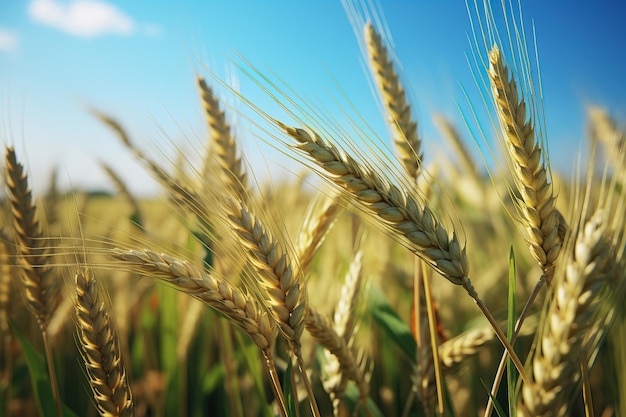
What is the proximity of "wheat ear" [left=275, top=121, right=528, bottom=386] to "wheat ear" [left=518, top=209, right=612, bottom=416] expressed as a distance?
0.49 ft

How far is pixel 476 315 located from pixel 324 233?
1.27m

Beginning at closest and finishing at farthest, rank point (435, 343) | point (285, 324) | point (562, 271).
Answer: point (562, 271) < point (285, 324) < point (435, 343)

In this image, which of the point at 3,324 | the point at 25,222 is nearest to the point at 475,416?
the point at 25,222

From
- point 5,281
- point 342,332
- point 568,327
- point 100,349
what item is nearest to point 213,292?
point 100,349

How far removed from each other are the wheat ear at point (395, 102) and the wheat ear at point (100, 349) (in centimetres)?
72

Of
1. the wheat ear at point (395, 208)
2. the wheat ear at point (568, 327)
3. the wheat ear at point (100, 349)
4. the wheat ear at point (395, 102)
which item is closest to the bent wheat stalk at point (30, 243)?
the wheat ear at point (100, 349)

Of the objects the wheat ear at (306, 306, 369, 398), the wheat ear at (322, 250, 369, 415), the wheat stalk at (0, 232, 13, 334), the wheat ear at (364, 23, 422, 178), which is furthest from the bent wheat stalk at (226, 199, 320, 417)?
the wheat stalk at (0, 232, 13, 334)

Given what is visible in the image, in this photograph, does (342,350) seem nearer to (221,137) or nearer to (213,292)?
(213,292)

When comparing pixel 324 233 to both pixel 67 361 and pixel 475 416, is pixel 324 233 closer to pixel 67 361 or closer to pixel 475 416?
pixel 475 416

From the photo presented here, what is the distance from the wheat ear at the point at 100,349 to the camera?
82 cm

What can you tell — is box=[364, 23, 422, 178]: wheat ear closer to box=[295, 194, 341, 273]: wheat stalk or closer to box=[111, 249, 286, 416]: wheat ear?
box=[295, 194, 341, 273]: wheat stalk

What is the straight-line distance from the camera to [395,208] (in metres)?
0.78

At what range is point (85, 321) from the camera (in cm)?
82

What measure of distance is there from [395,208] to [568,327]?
0.31 metres
